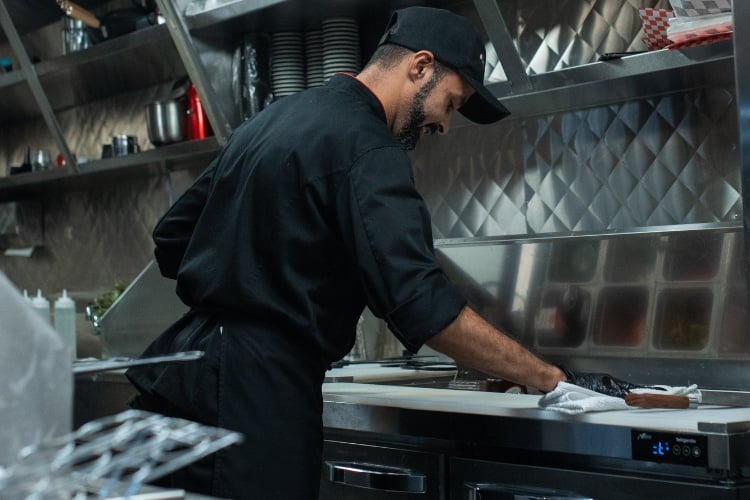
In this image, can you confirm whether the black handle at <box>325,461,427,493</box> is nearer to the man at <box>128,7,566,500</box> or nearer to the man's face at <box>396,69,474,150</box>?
the man at <box>128,7,566,500</box>

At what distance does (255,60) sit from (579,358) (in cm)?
143

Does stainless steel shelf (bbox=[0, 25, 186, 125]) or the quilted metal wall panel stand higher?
stainless steel shelf (bbox=[0, 25, 186, 125])

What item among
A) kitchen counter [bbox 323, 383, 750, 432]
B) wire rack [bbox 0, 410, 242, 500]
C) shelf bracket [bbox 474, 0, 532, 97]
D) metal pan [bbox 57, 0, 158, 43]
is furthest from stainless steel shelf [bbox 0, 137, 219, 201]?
wire rack [bbox 0, 410, 242, 500]

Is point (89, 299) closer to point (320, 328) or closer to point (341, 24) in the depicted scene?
point (341, 24)

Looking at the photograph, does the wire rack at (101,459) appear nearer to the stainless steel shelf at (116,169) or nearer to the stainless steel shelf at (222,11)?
the stainless steel shelf at (222,11)

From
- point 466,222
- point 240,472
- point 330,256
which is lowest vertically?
point 240,472

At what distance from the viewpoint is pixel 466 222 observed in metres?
3.12

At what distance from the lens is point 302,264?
183cm

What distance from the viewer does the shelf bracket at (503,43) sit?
2.61m

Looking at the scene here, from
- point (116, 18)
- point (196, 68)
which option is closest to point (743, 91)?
point (196, 68)

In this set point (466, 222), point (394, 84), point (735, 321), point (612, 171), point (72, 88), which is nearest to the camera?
point (394, 84)

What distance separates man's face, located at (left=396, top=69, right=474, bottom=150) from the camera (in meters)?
2.02

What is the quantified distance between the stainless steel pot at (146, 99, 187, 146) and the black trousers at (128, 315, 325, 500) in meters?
1.84

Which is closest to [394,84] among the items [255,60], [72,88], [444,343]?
[444,343]
